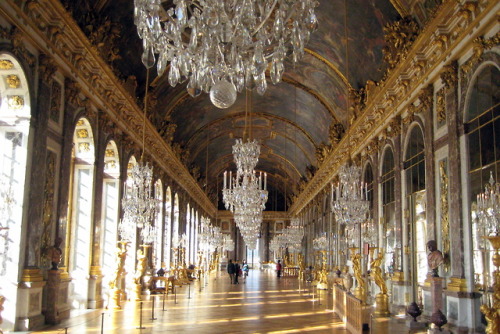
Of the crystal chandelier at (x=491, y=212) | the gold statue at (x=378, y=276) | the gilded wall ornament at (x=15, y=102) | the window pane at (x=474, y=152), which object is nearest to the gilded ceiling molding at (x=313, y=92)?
the gold statue at (x=378, y=276)

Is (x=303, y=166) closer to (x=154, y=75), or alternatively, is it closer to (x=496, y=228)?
(x=154, y=75)

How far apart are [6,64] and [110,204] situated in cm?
764

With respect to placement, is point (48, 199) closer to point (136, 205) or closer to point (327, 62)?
point (136, 205)

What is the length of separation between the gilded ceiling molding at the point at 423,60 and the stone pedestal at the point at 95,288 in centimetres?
725

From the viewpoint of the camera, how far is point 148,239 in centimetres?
1620

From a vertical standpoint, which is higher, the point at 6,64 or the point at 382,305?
the point at 6,64

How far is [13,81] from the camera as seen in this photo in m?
9.17

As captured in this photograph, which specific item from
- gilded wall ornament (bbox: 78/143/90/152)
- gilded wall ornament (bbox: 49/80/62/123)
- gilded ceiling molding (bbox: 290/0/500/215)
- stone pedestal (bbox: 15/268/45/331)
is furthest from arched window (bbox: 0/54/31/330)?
gilded ceiling molding (bbox: 290/0/500/215)

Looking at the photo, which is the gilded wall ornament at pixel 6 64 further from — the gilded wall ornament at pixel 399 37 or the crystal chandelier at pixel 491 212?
the gilded wall ornament at pixel 399 37

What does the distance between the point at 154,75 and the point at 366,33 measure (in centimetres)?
743

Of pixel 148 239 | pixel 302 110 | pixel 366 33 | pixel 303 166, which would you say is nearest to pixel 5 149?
pixel 148 239

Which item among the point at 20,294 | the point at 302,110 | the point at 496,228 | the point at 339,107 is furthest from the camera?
the point at 302,110

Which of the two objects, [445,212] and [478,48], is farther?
[445,212]

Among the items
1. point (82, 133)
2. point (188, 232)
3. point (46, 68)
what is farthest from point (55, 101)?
point (188, 232)
